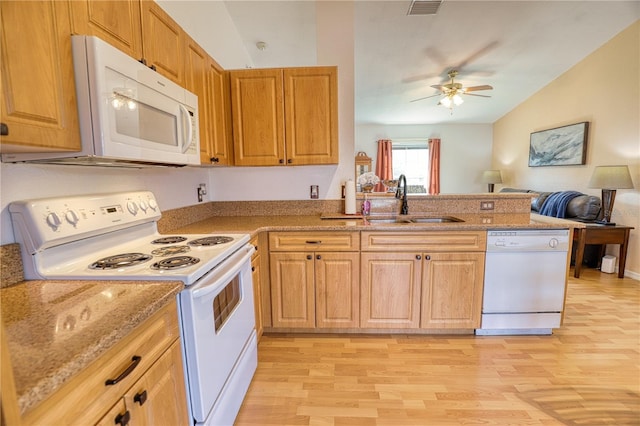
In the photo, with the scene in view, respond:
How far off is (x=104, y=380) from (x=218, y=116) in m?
1.86

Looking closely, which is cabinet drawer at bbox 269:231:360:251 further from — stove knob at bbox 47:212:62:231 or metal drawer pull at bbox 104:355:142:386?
metal drawer pull at bbox 104:355:142:386

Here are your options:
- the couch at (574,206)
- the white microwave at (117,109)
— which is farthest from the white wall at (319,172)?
the couch at (574,206)

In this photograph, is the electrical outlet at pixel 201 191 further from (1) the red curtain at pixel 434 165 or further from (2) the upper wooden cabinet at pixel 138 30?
(1) the red curtain at pixel 434 165

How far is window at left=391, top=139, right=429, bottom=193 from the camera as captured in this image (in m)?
6.96

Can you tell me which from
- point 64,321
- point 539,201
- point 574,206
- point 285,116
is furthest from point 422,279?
point 539,201

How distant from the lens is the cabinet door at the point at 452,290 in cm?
208

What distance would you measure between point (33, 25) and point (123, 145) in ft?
1.28

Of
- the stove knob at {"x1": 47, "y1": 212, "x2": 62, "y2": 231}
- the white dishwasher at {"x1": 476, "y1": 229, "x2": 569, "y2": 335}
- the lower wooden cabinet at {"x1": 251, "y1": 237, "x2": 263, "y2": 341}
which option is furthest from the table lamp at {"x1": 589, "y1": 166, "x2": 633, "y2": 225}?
the stove knob at {"x1": 47, "y1": 212, "x2": 62, "y2": 231}

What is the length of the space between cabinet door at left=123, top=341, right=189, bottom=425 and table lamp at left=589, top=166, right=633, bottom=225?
4.53 metres

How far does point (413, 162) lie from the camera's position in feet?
23.2

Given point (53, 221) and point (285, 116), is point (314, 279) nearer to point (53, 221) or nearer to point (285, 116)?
point (285, 116)

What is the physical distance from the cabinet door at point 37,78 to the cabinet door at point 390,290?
1.75 metres

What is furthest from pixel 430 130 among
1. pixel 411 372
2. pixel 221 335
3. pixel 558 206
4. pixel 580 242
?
pixel 221 335

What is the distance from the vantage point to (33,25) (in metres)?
0.85
